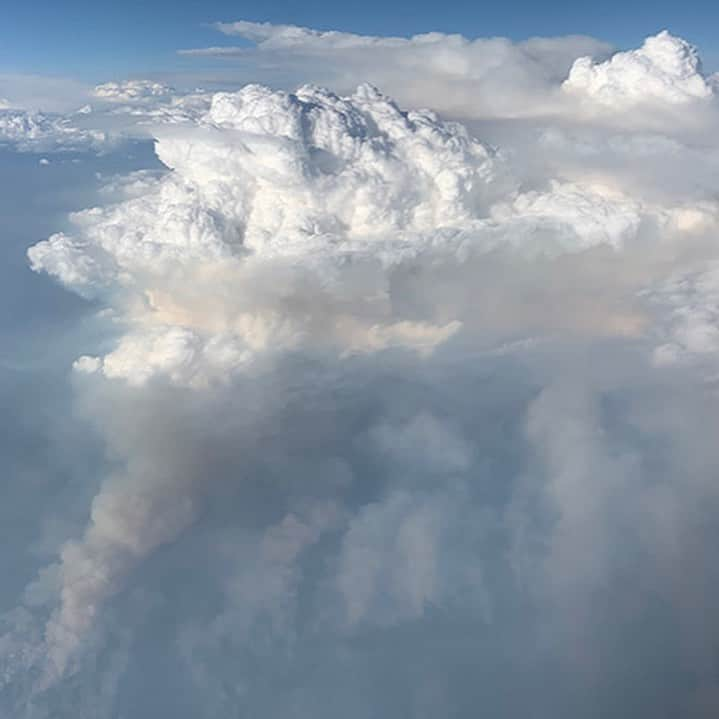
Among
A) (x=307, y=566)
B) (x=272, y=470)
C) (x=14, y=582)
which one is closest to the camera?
(x=14, y=582)

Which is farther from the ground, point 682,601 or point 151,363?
point 151,363

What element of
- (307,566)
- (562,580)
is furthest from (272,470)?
(562,580)

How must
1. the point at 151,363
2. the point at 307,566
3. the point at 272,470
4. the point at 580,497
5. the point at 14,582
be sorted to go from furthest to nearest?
the point at 151,363, the point at 272,470, the point at 580,497, the point at 307,566, the point at 14,582

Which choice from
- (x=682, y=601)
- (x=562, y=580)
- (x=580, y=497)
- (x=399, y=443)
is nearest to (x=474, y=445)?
(x=399, y=443)

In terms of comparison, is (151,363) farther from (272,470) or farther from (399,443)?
(399,443)

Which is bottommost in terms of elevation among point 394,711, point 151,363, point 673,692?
point 394,711

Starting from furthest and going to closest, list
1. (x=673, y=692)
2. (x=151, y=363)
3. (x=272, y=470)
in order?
(x=151, y=363) → (x=272, y=470) → (x=673, y=692)

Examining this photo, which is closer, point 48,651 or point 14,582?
point 48,651

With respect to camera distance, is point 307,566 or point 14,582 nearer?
point 14,582

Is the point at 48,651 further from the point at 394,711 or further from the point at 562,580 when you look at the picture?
the point at 562,580
